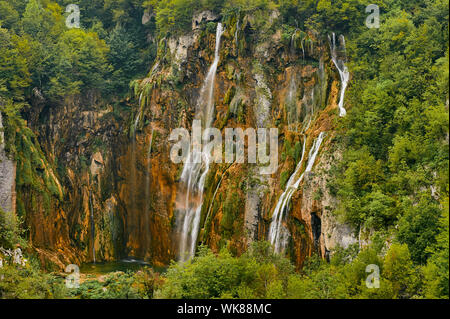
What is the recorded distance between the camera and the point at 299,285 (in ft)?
59.4

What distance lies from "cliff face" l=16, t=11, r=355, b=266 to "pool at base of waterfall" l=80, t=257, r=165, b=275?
0.84 meters

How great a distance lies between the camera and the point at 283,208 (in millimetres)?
25531

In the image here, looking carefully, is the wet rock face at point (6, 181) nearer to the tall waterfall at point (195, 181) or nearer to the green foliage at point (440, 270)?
the tall waterfall at point (195, 181)

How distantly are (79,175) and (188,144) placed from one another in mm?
9474

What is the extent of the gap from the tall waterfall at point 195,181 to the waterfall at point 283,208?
7.27 m

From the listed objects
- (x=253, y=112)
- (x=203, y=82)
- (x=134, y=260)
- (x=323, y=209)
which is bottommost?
(x=134, y=260)

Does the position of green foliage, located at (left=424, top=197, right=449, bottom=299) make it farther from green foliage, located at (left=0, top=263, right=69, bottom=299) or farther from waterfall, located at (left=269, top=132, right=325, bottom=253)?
green foliage, located at (left=0, top=263, right=69, bottom=299)

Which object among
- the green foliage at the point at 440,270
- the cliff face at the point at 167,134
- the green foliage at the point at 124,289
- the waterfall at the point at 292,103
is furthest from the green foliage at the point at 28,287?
the waterfall at the point at 292,103

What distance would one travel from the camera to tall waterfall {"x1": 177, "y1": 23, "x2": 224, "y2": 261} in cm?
3178

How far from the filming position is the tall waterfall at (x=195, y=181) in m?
31.8

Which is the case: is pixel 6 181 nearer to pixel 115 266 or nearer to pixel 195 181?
pixel 115 266

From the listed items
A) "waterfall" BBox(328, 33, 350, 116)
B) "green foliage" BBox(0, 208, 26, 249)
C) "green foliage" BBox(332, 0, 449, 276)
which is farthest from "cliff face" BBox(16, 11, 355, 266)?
"green foliage" BBox(0, 208, 26, 249)
